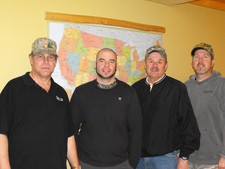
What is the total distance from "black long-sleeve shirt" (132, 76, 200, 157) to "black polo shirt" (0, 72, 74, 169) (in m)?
0.81

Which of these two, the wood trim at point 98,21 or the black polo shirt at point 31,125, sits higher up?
the wood trim at point 98,21

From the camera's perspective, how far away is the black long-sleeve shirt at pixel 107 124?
7.52 feet

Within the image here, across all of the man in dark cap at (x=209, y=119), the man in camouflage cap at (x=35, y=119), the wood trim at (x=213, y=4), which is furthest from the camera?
the wood trim at (x=213, y=4)

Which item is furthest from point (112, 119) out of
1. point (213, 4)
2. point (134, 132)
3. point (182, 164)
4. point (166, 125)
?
point (213, 4)

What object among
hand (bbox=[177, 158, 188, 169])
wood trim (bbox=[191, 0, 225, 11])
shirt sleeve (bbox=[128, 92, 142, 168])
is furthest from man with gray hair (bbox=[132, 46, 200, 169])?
wood trim (bbox=[191, 0, 225, 11])

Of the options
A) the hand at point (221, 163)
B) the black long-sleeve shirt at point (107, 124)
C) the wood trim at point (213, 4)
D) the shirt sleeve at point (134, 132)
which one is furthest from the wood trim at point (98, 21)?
the hand at point (221, 163)

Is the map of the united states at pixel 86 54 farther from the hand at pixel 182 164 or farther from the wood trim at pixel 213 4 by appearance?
the wood trim at pixel 213 4

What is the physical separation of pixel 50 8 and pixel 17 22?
34 cm

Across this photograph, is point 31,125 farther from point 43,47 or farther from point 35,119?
point 43,47

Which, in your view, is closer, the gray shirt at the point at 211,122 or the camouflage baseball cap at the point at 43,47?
the camouflage baseball cap at the point at 43,47

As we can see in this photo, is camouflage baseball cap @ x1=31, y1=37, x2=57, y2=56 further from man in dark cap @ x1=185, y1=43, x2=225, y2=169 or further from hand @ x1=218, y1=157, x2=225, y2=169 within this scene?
hand @ x1=218, y1=157, x2=225, y2=169

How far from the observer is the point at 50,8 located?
261 centimetres

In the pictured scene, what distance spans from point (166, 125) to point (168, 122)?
1.3 inches

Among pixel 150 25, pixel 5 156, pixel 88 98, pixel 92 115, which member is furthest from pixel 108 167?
pixel 150 25
